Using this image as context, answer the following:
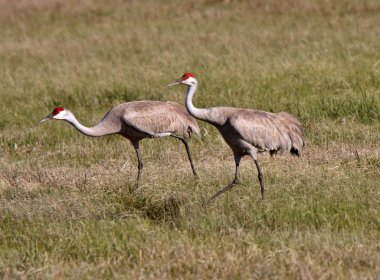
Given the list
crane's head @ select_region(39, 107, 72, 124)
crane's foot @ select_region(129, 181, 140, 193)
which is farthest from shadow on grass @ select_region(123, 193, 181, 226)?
crane's head @ select_region(39, 107, 72, 124)

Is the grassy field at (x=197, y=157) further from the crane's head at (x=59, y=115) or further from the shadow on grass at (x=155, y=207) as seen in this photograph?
the crane's head at (x=59, y=115)

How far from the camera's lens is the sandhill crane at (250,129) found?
7.25 m

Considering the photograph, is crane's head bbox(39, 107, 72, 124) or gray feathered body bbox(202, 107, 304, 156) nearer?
gray feathered body bbox(202, 107, 304, 156)

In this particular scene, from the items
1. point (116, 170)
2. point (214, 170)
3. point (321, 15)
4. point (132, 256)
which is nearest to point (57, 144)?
point (116, 170)

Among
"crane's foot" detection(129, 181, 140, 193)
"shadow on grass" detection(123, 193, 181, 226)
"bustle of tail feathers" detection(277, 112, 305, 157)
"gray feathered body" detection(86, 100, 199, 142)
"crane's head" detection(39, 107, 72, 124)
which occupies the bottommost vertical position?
"shadow on grass" detection(123, 193, 181, 226)

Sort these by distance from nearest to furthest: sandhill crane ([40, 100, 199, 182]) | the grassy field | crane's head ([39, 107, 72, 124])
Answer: the grassy field < crane's head ([39, 107, 72, 124]) < sandhill crane ([40, 100, 199, 182])

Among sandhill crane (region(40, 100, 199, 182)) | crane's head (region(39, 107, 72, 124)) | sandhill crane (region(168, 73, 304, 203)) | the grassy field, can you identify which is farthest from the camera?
sandhill crane (region(40, 100, 199, 182))

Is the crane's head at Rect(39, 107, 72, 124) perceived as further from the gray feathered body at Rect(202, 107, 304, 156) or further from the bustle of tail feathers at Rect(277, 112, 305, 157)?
the bustle of tail feathers at Rect(277, 112, 305, 157)

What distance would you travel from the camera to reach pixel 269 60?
1240 centimetres

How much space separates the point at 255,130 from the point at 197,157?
5.14 feet

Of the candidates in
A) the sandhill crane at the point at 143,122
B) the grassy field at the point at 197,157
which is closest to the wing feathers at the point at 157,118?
the sandhill crane at the point at 143,122

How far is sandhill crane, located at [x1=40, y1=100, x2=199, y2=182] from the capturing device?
8.29 meters

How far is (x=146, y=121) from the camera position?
8.37 m

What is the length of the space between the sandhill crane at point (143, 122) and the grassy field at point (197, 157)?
284mm
